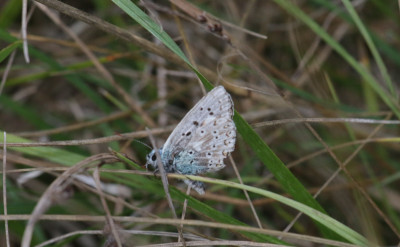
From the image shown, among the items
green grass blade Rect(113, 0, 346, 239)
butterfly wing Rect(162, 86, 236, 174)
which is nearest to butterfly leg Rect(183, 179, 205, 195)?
butterfly wing Rect(162, 86, 236, 174)

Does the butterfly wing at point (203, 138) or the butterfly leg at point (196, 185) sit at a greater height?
the butterfly wing at point (203, 138)

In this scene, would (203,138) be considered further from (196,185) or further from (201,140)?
(196,185)

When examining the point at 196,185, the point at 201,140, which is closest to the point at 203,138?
the point at 201,140

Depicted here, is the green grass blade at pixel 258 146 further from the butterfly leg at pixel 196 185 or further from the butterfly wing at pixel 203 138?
the butterfly leg at pixel 196 185

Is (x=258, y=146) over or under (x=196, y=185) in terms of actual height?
over

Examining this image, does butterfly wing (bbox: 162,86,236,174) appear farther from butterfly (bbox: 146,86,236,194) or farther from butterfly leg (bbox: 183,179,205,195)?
butterfly leg (bbox: 183,179,205,195)

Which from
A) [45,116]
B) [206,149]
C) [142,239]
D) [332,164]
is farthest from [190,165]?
[45,116]

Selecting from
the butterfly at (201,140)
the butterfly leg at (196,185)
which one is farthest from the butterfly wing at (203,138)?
the butterfly leg at (196,185)

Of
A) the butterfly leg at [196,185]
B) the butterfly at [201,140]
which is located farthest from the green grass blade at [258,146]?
the butterfly leg at [196,185]

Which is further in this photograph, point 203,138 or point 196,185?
point 203,138
